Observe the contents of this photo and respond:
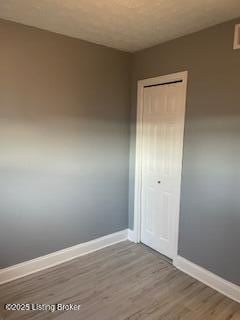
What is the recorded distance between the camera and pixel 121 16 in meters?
2.17

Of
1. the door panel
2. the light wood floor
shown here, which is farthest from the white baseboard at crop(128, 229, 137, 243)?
the light wood floor

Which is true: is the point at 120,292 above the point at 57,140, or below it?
below

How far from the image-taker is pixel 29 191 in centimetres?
259

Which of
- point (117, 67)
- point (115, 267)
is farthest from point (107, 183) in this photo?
point (117, 67)

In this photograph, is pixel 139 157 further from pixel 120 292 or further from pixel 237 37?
pixel 237 37

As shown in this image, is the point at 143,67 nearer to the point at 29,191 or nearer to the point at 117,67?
the point at 117,67

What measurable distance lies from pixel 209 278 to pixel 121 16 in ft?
8.58

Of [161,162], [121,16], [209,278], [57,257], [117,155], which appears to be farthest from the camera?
[117,155]

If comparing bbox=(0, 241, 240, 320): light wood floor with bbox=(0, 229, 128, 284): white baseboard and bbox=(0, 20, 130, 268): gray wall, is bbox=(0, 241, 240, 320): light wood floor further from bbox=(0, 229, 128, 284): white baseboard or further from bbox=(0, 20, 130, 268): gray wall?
bbox=(0, 20, 130, 268): gray wall

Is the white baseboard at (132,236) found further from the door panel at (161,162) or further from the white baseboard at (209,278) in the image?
the white baseboard at (209,278)

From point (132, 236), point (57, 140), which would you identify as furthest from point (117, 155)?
point (132, 236)

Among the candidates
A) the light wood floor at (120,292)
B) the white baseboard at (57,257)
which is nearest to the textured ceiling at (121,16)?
the white baseboard at (57,257)

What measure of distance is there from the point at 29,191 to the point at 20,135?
0.58 metres

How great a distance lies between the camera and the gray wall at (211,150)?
2.28 m
